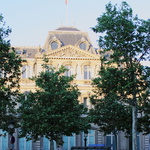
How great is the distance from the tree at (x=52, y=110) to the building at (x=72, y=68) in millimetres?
14035

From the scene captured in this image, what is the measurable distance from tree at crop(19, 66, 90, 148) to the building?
1403 centimetres

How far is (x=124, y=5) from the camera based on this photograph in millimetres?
41750

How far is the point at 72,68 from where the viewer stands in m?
65.8

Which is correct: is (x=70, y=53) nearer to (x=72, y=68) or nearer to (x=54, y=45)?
(x=72, y=68)

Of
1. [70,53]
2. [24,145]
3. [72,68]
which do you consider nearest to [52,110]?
[24,145]

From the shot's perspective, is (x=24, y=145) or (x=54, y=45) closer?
(x=24, y=145)

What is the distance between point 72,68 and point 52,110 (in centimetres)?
1795

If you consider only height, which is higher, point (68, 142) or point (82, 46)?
point (82, 46)

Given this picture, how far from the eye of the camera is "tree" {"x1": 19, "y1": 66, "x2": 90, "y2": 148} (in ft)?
158

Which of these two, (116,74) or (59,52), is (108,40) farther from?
(59,52)

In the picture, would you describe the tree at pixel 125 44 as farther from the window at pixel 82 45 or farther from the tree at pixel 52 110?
the window at pixel 82 45

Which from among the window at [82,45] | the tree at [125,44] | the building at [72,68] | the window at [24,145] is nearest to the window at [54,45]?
the building at [72,68]

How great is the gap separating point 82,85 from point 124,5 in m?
24.8

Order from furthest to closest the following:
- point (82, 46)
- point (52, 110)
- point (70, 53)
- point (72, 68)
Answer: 1. point (82, 46)
2. point (72, 68)
3. point (70, 53)
4. point (52, 110)
